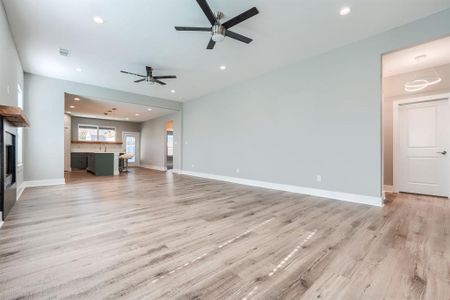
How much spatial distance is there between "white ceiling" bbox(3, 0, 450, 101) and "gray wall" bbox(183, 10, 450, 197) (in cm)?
27

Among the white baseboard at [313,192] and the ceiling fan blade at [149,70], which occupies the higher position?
the ceiling fan blade at [149,70]

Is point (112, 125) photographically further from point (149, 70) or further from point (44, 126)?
point (149, 70)

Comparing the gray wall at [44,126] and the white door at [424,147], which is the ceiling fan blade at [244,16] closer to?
the white door at [424,147]

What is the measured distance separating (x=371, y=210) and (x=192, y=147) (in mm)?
5852

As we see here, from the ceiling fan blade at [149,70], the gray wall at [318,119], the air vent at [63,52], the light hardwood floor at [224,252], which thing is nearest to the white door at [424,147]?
the light hardwood floor at [224,252]

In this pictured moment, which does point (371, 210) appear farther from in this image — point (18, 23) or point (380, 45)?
point (18, 23)

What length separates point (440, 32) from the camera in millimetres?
2955

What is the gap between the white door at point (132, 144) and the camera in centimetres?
1157

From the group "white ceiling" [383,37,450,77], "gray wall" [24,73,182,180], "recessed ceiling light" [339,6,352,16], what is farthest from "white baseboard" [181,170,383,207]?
"gray wall" [24,73,182,180]

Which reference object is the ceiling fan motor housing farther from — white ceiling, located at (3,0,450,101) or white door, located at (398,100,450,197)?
white door, located at (398,100,450,197)

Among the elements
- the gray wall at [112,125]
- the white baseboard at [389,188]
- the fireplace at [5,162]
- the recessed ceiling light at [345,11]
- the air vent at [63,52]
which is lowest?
the white baseboard at [389,188]

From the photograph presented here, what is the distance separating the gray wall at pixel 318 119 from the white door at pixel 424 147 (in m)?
1.83

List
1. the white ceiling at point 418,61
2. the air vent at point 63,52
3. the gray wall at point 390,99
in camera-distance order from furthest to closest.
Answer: the gray wall at point 390,99
the air vent at point 63,52
the white ceiling at point 418,61

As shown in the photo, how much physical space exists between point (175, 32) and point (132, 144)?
32.1 feet
